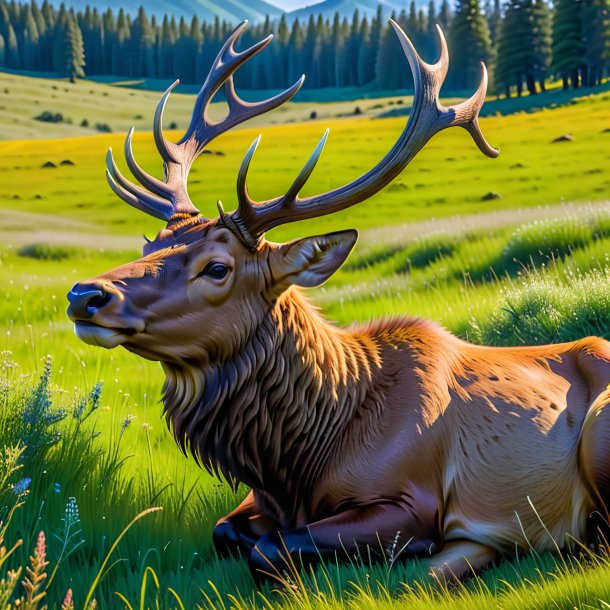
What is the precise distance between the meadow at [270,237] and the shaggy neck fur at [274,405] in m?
0.50

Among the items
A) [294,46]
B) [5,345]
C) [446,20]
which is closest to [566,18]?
[446,20]

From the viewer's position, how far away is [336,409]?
436 centimetres

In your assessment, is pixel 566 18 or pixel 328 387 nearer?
pixel 328 387

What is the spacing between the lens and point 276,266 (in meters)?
4.21

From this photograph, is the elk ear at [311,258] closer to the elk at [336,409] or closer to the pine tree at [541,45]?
the elk at [336,409]

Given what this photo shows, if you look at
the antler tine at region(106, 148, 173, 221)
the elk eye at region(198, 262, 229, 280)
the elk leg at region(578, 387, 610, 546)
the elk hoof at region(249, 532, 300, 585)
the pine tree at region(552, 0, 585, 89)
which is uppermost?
the pine tree at region(552, 0, 585, 89)

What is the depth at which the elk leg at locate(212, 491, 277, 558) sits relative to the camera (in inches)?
172

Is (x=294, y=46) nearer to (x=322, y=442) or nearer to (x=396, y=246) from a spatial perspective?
(x=396, y=246)

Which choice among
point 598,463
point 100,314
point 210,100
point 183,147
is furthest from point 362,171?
point 100,314

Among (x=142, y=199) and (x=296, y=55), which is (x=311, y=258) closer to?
(x=142, y=199)

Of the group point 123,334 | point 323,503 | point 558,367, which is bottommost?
point 323,503

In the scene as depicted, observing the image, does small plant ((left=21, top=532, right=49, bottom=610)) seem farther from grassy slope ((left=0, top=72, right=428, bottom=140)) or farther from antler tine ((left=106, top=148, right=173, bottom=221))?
grassy slope ((left=0, top=72, right=428, bottom=140))

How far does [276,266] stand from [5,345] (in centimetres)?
430

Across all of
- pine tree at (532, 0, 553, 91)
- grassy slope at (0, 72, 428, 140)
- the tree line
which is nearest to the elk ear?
grassy slope at (0, 72, 428, 140)
